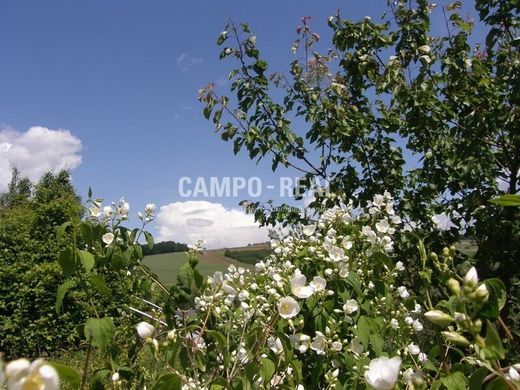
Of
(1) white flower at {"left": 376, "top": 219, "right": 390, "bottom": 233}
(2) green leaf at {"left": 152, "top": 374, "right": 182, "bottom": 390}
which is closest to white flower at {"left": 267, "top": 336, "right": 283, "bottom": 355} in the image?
(2) green leaf at {"left": 152, "top": 374, "right": 182, "bottom": 390}

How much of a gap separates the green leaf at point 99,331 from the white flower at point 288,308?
47 centimetres

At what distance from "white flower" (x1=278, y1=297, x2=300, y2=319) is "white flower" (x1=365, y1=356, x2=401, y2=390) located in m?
0.58

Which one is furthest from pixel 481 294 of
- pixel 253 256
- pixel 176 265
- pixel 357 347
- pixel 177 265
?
pixel 253 256

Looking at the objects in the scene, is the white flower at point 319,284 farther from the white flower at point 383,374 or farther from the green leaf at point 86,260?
the white flower at point 383,374

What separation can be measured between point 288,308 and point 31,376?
849mm

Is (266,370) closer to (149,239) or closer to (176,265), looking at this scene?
(149,239)

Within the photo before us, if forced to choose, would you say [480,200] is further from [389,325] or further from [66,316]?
[66,316]

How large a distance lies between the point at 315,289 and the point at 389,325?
498 mm

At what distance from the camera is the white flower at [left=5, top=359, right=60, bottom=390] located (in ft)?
1.90

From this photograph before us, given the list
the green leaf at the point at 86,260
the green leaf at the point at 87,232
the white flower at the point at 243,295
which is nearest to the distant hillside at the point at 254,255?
the white flower at the point at 243,295

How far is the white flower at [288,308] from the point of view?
1.33 m

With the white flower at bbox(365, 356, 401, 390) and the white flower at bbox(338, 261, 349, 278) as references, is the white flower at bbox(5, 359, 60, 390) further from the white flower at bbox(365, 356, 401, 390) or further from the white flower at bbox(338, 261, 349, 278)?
the white flower at bbox(338, 261, 349, 278)

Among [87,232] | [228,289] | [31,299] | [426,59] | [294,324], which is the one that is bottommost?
[31,299]

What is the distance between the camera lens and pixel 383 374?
2.43ft
